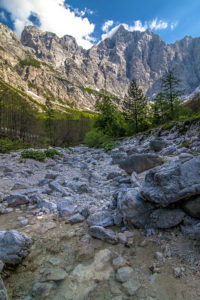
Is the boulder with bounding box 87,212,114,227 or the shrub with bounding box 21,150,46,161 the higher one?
the shrub with bounding box 21,150,46,161

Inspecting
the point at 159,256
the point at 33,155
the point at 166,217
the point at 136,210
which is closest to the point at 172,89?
the point at 33,155

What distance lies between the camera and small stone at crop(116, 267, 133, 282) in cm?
211

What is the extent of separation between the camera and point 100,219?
3.52m

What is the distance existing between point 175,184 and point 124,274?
5.54 feet

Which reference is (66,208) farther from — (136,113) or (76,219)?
(136,113)

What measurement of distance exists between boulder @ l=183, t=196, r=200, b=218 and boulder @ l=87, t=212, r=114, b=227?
160cm

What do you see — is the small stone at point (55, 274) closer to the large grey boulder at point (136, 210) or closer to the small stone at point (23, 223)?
the large grey boulder at point (136, 210)

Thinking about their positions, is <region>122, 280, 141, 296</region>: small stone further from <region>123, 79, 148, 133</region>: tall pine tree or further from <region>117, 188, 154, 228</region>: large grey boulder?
<region>123, 79, 148, 133</region>: tall pine tree

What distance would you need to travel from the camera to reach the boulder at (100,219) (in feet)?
11.0

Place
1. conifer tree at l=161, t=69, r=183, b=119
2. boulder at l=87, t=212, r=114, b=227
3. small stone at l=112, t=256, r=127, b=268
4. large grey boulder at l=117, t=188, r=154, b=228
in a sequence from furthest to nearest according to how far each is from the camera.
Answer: conifer tree at l=161, t=69, r=183, b=119 → boulder at l=87, t=212, r=114, b=227 → large grey boulder at l=117, t=188, r=154, b=228 → small stone at l=112, t=256, r=127, b=268

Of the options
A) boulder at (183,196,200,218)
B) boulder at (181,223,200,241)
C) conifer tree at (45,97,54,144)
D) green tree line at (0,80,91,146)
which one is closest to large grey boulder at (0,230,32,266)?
boulder at (181,223,200,241)

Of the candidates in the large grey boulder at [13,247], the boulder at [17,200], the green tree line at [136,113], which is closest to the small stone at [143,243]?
the large grey boulder at [13,247]

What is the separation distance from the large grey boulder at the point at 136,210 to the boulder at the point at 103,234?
48cm

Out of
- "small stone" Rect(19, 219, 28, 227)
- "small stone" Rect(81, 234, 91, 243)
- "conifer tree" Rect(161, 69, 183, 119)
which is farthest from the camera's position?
"conifer tree" Rect(161, 69, 183, 119)
